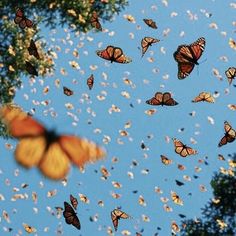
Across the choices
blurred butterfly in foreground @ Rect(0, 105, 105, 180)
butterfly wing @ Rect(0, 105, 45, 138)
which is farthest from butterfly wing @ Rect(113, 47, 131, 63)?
butterfly wing @ Rect(0, 105, 45, 138)

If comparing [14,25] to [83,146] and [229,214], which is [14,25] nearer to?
[229,214]

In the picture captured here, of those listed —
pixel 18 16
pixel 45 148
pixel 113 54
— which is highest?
pixel 18 16

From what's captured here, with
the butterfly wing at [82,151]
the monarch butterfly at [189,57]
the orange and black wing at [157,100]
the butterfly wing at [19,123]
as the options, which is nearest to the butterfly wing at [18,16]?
the orange and black wing at [157,100]

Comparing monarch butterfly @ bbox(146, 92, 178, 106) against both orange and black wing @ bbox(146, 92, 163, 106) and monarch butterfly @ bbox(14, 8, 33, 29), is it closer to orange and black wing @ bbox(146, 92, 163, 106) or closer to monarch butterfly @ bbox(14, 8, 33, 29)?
orange and black wing @ bbox(146, 92, 163, 106)

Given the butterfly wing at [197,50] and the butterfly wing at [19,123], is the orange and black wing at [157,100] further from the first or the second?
the butterfly wing at [19,123]

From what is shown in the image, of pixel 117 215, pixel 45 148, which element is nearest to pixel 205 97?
pixel 117 215

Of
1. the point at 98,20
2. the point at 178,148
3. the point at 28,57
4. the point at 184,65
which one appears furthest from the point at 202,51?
the point at 28,57

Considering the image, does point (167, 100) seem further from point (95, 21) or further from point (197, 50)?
point (95, 21)
